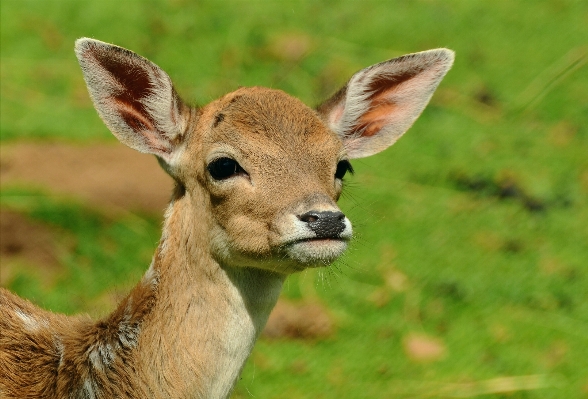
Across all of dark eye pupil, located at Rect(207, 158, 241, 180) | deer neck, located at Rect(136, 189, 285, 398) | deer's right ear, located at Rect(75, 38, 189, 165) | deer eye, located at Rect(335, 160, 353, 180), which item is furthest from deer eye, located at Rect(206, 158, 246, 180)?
deer eye, located at Rect(335, 160, 353, 180)

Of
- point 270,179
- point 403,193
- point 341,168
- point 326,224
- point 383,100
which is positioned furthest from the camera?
point 403,193

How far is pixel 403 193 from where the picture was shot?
8.25 metres

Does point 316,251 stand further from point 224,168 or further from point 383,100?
point 383,100

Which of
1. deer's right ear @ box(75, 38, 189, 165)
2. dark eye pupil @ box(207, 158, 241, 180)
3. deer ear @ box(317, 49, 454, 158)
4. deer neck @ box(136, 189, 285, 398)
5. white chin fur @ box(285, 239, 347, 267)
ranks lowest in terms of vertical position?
deer neck @ box(136, 189, 285, 398)

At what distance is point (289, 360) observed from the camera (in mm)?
6535

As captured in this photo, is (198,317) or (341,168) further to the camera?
(341,168)

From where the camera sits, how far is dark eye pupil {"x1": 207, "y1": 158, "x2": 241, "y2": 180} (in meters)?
4.56

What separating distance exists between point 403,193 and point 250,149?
153 inches

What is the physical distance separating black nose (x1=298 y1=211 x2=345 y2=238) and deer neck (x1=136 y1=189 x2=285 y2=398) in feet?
1.73

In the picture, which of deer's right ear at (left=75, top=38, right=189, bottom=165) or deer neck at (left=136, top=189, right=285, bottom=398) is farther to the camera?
deer's right ear at (left=75, top=38, right=189, bottom=165)

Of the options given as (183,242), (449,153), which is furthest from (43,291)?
(449,153)

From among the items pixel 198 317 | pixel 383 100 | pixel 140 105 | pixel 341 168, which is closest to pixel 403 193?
pixel 383 100

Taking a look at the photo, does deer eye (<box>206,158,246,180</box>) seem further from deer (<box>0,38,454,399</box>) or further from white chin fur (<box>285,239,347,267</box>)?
white chin fur (<box>285,239,347,267</box>)

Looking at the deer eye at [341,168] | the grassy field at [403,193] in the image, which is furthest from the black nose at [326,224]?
the grassy field at [403,193]
